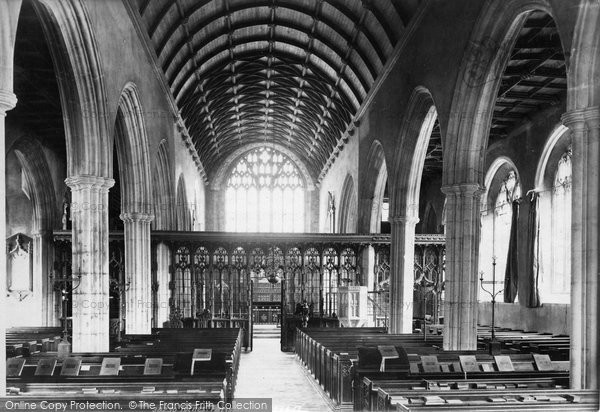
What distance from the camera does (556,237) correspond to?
18500 millimetres

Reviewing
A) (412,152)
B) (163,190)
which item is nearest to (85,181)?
(412,152)

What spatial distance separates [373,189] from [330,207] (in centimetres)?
956

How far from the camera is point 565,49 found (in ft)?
28.5

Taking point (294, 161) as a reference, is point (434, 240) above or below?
below

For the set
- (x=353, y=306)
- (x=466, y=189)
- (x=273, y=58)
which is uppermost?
(x=273, y=58)

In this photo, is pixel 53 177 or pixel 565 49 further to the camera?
pixel 53 177

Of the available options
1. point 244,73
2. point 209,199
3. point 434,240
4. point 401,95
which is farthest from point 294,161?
point 401,95

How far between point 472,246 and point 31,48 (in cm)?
988

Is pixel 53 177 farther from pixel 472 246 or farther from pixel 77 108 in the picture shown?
pixel 472 246

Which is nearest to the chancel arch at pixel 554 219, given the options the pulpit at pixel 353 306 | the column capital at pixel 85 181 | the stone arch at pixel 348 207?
the pulpit at pixel 353 306

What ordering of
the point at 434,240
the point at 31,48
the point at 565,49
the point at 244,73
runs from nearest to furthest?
the point at 565,49 → the point at 31,48 → the point at 434,240 → the point at 244,73

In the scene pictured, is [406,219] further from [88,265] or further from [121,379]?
[121,379]

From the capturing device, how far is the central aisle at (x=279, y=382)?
11055 millimetres

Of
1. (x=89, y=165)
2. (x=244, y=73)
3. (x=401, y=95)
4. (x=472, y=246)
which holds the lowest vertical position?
(x=472, y=246)
